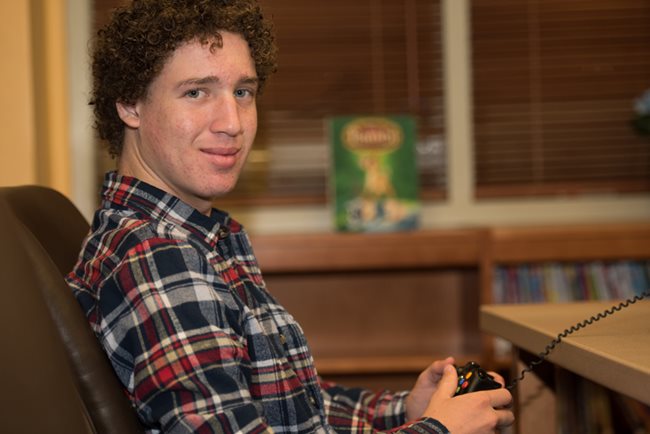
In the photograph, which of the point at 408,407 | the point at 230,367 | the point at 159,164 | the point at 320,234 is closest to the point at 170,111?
the point at 159,164

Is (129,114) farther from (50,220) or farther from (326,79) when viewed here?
(326,79)

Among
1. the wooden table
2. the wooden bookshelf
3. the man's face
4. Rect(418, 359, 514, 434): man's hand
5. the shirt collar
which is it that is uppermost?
the man's face

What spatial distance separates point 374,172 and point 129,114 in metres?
1.65

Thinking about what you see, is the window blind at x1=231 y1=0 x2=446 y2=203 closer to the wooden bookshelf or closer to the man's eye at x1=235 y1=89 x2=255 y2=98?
the wooden bookshelf

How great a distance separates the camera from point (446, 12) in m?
3.22

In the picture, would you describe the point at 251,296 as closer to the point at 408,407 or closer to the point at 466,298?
the point at 408,407

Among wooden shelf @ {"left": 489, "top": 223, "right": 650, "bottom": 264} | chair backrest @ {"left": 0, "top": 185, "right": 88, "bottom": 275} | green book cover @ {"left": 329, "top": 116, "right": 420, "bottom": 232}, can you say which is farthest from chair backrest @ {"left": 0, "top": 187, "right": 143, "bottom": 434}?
wooden shelf @ {"left": 489, "top": 223, "right": 650, "bottom": 264}

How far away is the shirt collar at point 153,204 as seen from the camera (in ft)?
4.01

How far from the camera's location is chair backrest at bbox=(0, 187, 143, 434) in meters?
0.90

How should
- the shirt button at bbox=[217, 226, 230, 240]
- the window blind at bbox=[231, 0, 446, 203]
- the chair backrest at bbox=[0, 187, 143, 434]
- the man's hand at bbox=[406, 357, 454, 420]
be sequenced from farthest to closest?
the window blind at bbox=[231, 0, 446, 203] → the man's hand at bbox=[406, 357, 454, 420] → the shirt button at bbox=[217, 226, 230, 240] → the chair backrest at bbox=[0, 187, 143, 434]

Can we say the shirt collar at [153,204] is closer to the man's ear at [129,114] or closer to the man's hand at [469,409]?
the man's ear at [129,114]

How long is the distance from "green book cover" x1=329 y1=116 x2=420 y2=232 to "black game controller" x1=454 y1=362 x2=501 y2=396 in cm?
160

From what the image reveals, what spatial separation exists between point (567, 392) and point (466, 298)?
1.38 m

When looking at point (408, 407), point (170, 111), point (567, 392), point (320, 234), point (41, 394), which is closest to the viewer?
point (41, 394)
